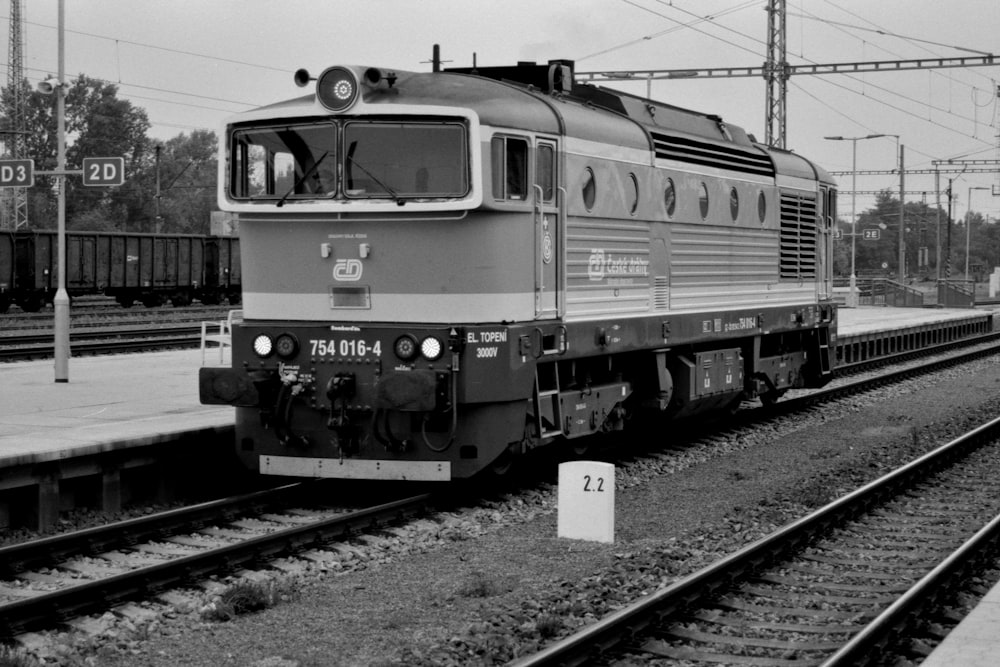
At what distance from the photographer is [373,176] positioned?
1137 centimetres

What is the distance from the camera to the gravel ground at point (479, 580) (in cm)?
745

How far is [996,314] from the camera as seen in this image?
5300 centimetres

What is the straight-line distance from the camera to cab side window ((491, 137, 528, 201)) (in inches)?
444

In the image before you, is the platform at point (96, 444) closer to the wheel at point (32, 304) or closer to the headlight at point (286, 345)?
the headlight at point (286, 345)

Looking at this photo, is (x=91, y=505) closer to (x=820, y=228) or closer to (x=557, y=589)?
(x=557, y=589)

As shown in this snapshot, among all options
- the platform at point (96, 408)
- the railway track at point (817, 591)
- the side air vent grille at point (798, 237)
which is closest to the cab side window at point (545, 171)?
the railway track at point (817, 591)

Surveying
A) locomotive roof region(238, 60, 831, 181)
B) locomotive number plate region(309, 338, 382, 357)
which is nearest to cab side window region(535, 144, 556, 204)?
locomotive roof region(238, 60, 831, 181)

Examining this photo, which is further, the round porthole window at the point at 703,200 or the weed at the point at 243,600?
the round porthole window at the point at 703,200

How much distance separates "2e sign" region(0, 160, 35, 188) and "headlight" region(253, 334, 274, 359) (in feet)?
25.3

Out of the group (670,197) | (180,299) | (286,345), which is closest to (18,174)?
(286,345)

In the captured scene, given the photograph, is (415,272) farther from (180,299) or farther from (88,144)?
(88,144)

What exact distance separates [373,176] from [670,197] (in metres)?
4.35

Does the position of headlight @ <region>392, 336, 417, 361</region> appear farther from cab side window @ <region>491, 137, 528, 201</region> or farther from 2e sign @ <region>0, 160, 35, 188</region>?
2e sign @ <region>0, 160, 35, 188</region>

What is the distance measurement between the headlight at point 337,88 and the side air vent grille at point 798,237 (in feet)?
28.0
